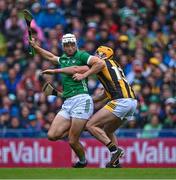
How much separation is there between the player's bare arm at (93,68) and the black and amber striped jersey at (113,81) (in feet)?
1.03

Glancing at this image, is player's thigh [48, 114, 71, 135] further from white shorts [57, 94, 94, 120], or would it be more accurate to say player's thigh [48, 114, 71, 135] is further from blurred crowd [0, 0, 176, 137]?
blurred crowd [0, 0, 176, 137]

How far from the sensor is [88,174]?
523 inches

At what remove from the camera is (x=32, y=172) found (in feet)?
45.5

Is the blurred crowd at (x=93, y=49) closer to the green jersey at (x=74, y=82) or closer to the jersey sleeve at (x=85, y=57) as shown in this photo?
the green jersey at (x=74, y=82)

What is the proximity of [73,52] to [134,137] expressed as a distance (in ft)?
14.1

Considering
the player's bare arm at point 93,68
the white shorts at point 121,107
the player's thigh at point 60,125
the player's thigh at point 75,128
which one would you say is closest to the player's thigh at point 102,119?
the white shorts at point 121,107

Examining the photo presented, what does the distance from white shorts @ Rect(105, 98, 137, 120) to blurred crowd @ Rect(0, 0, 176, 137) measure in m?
3.62

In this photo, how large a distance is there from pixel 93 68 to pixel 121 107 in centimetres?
87

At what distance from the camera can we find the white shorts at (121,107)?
1502 centimetres

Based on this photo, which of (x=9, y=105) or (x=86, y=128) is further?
(x=9, y=105)

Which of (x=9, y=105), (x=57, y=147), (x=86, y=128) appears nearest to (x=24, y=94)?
(x=9, y=105)

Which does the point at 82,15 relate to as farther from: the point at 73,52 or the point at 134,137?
the point at 73,52

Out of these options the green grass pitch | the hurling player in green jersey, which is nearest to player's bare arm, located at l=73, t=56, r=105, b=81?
the hurling player in green jersey

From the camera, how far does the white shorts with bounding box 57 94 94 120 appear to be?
583 inches
